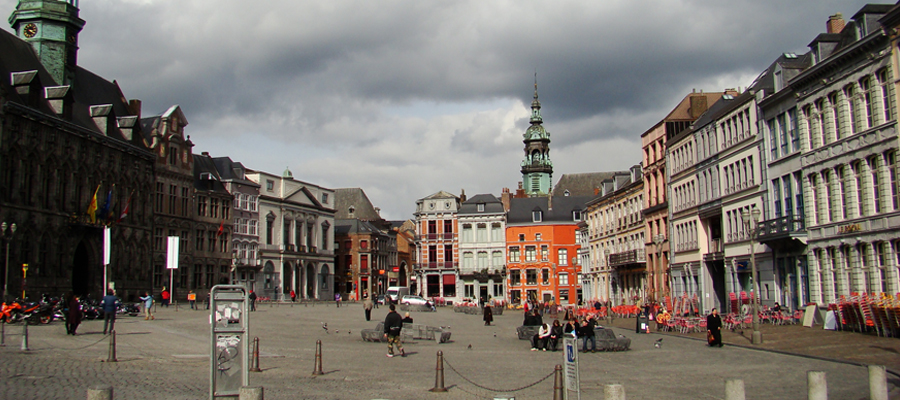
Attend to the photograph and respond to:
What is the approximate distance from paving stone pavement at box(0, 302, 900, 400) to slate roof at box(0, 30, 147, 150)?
23.5m

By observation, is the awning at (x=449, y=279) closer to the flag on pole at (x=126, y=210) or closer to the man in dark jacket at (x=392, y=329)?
the flag on pole at (x=126, y=210)

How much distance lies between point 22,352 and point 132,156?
3990 cm

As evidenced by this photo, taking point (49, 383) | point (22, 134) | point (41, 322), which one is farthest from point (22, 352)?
point (22, 134)

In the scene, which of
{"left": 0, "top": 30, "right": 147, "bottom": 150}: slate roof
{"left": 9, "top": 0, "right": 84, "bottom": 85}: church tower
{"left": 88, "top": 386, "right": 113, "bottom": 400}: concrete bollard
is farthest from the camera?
{"left": 9, "top": 0, "right": 84, "bottom": 85}: church tower

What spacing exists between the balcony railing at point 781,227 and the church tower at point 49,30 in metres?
48.7

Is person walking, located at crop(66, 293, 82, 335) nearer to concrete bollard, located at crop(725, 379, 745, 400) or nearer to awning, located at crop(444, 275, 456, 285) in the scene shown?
concrete bollard, located at crop(725, 379, 745, 400)

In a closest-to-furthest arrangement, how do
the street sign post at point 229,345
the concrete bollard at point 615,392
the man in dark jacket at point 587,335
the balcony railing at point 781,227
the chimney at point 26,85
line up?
1. the concrete bollard at point 615,392
2. the street sign post at point 229,345
3. the man in dark jacket at point 587,335
4. the balcony railing at point 781,227
5. the chimney at point 26,85

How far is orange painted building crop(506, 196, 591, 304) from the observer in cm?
8962

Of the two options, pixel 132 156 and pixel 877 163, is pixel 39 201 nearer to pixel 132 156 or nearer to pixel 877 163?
pixel 132 156

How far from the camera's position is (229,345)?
13000 millimetres

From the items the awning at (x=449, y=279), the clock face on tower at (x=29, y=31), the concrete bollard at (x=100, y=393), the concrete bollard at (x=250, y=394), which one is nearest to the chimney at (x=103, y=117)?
the clock face on tower at (x=29, y=31)

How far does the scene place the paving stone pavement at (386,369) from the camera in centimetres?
1530

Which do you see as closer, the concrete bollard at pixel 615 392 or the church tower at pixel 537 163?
the concrete bollard at pixel 615 392

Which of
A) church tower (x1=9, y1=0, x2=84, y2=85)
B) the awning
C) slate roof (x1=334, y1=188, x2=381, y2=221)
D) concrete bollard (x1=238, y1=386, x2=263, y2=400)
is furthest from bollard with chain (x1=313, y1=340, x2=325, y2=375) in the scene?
slate roof (x1=334, y1=188, x2=381, y2=221)
